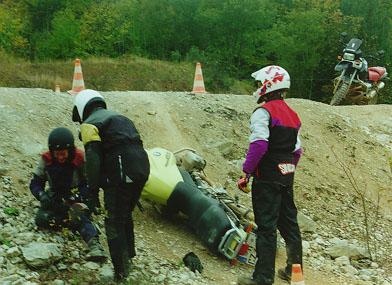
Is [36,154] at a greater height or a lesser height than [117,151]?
lesser

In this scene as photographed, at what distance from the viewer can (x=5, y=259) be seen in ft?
14.8

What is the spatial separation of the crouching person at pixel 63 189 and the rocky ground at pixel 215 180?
0.43ft

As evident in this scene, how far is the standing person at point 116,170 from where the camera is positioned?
461cm

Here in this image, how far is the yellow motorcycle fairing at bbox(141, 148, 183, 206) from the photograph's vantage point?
593cm

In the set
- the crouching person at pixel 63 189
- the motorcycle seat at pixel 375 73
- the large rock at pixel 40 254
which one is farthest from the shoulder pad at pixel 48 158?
the motorcycle seat at pixel 375 73

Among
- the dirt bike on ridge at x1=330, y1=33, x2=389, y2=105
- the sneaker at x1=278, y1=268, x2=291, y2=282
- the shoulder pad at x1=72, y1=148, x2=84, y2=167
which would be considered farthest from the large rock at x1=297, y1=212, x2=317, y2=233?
the dirt bike on ridge at x1=330, y1=33, x2=389, y2=105

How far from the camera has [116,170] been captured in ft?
15.2

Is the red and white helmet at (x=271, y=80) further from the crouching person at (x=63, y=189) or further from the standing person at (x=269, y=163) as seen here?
the crouching person at (x=63, y=189)

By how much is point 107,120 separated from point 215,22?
34.6 m

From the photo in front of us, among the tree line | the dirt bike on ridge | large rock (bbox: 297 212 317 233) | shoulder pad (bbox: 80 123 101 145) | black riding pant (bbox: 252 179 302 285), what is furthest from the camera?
the tree line

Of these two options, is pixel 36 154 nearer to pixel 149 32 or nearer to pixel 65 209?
pixel 65 209

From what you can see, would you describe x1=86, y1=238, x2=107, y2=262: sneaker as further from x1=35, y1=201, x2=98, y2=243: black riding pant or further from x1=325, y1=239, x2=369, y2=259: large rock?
x1=325, y1=239, x2=369, y2=259: large rock

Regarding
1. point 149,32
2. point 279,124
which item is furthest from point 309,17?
point 279,124

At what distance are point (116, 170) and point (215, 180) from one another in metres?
3.15
